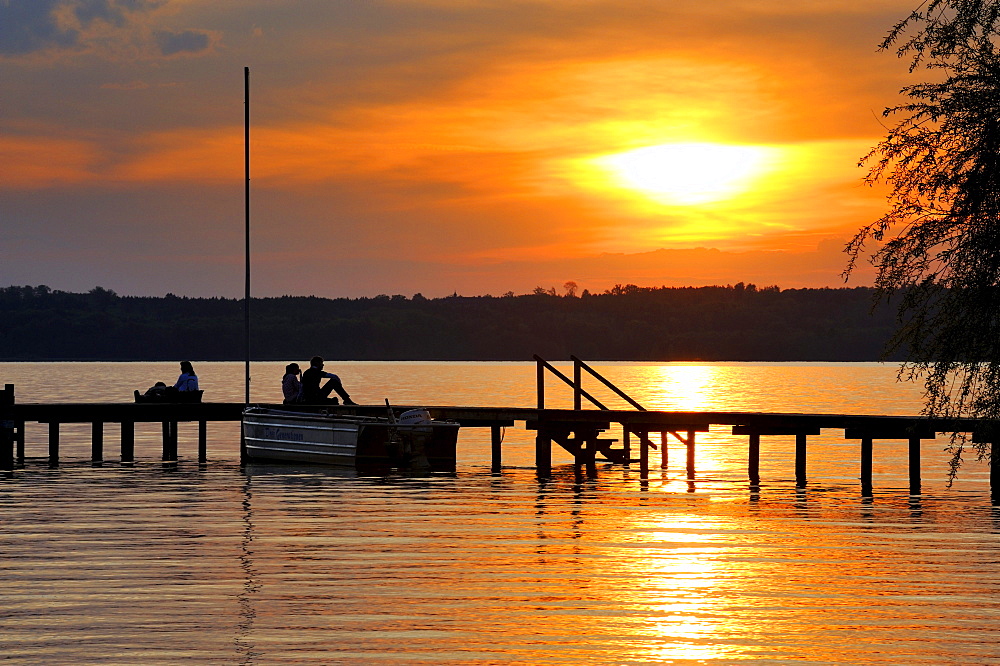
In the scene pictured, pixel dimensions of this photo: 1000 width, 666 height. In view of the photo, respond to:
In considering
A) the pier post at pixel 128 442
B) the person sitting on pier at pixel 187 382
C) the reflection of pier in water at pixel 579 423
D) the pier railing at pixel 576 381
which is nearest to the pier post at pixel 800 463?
the reflection of pier in water at pixel 579 423

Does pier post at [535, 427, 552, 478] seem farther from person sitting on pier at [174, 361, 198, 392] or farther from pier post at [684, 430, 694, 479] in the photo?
person sitting on pier at [174, 361, 198, 392]

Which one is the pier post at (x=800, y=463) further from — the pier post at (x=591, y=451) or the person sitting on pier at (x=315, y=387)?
the person sitting on pier at (x=315, y=387)

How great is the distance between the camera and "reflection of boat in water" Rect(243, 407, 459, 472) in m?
33.5

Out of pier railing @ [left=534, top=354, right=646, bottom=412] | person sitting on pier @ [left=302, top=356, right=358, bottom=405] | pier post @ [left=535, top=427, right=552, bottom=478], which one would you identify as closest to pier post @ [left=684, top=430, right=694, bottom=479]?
pier railing @ [left=534, top=354, right=646, bottom=412]

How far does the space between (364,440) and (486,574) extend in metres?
17.7

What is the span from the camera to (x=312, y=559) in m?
17.5

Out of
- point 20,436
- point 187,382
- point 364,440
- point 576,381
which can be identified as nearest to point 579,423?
point 576,381

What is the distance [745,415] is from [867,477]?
345 centimetres

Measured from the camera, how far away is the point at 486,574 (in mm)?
16359

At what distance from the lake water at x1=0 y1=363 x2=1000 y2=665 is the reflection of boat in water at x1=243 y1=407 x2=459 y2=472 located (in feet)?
7.26

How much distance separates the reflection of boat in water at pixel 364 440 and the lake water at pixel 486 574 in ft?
7.26

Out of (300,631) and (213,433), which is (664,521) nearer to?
(300,631)

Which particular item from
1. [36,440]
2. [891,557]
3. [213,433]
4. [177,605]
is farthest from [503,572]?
[213,433]

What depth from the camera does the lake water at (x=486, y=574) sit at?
1202 centimetres
